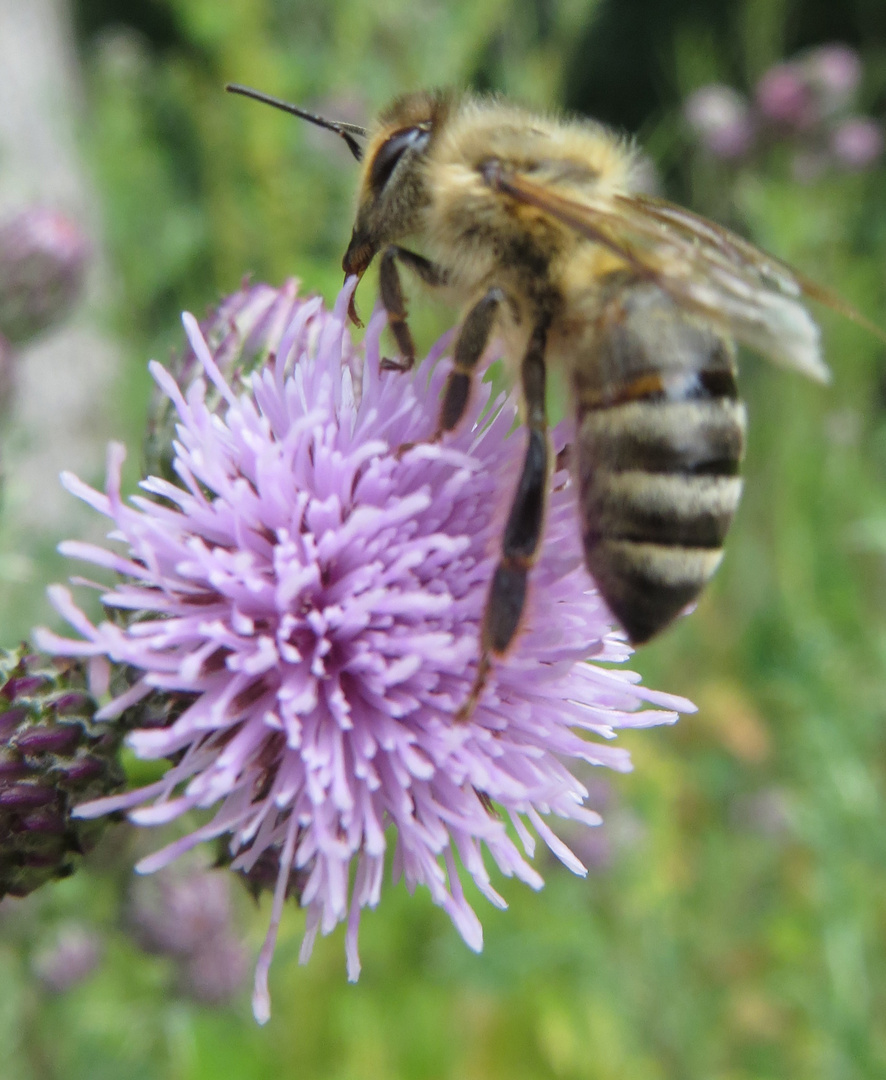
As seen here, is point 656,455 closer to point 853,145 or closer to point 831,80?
point 853,145

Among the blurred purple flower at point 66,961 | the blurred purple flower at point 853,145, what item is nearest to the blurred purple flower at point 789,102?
the blurred purple flower at point 853,145

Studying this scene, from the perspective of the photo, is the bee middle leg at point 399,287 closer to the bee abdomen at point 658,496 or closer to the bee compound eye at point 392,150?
the bee compound eye at point 392,150

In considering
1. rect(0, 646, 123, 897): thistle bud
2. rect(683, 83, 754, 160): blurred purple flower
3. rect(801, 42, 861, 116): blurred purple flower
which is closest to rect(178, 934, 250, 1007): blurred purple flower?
rect(0, 646, 123, 897): thistle bud

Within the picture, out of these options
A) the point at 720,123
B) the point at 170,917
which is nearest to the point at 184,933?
the point at 170,917

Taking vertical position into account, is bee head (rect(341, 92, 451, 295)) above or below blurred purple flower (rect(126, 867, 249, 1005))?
above

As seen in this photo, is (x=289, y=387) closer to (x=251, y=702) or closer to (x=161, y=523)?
(x=161, y=523)

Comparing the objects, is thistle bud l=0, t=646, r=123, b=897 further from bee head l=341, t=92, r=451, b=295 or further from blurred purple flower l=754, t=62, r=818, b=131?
blurred purple flower l=754, t=62, r=818, b=131

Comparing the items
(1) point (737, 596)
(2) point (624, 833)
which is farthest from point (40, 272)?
(1) point (737, 596)
